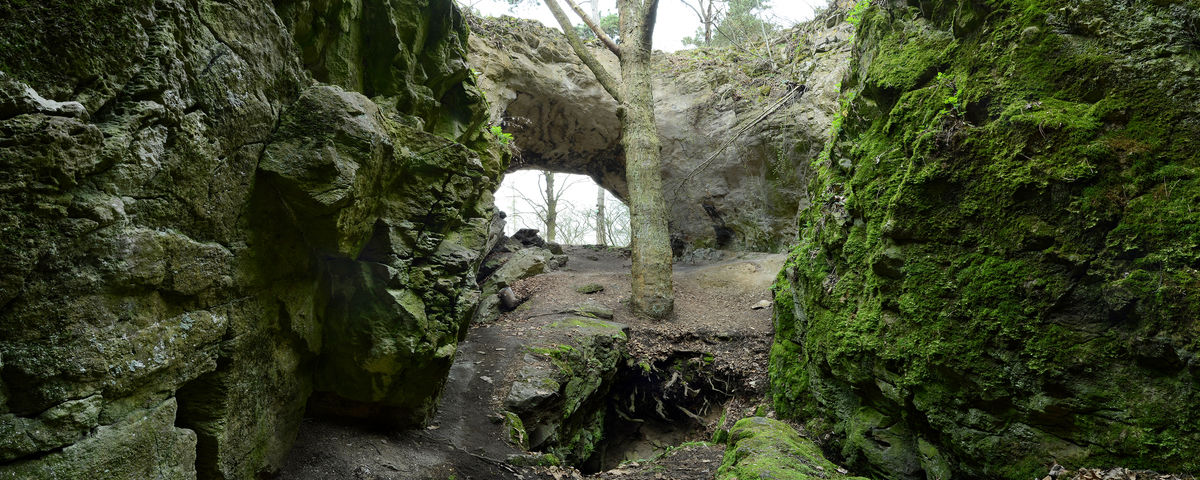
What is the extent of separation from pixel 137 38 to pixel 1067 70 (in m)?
5.99

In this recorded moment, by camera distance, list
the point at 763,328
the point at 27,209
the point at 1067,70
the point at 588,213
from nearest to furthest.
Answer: the point at 27,209 → the point at 1067,70 → the point at 763,328 → the point at 588,213

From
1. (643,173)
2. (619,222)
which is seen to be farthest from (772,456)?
(619,222)

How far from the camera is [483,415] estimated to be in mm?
6492

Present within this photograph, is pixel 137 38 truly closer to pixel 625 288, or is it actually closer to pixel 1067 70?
pixel 1067 70

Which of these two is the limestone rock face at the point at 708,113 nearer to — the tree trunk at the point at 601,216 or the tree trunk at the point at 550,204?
the tree trunk at the point at 550,204

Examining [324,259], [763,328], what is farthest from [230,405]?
[763,328]

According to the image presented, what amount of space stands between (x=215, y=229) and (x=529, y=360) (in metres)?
5.14

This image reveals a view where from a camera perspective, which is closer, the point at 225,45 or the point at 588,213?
the point at 225,45

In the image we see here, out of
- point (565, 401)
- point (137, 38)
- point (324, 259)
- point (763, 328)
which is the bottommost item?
point (565, 401)

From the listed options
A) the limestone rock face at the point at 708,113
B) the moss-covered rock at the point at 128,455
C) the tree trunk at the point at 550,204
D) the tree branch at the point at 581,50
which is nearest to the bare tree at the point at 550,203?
the tree trunk at the point at 550,204

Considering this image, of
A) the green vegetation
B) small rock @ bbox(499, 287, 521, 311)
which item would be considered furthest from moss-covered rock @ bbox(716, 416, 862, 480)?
small rock @ bbox(499, 287, 521, 311)

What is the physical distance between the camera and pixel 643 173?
1097 cm

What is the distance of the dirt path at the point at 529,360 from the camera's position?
4.82 metres

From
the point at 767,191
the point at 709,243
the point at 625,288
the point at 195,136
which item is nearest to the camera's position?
the point at 195,136
